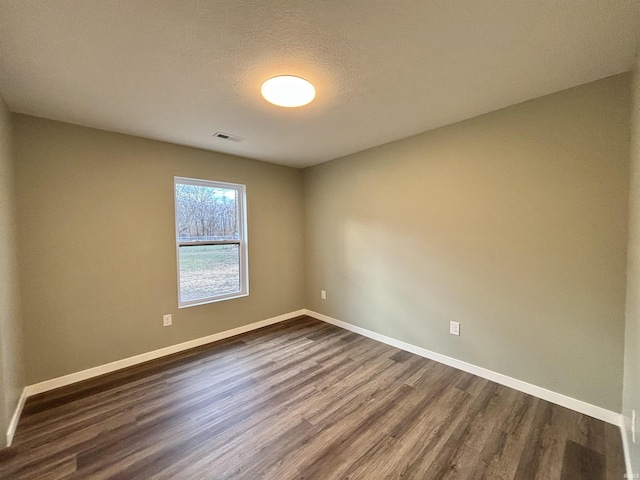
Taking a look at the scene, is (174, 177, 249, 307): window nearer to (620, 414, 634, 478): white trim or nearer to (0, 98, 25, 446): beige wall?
(0, 98, 25, 446): beige wall

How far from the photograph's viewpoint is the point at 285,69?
162 centimetres

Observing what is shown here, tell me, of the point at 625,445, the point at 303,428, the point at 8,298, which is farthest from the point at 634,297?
the point at 8,298

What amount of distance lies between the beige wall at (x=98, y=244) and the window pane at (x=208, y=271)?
0.51 ft

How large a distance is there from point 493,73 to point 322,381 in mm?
2686

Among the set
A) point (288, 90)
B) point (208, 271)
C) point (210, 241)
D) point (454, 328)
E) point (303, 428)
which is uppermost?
point (288, 90)

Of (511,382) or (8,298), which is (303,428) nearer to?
(511,382)

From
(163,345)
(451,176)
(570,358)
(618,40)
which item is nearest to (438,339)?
(570,358)

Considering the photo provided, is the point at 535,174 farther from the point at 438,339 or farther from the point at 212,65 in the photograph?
the point at 212,65

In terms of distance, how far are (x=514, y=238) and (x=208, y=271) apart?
10.7 feet

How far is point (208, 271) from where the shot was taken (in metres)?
3.28

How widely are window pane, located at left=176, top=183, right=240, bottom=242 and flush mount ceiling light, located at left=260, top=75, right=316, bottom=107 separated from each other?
1.76 meters

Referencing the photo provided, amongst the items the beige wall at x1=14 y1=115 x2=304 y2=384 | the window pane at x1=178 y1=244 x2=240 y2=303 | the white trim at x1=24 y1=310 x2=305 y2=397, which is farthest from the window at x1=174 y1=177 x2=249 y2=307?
the white trim at x1=24 y1=310 x2=305 y2=397

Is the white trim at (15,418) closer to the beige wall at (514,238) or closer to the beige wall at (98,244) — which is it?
the beige wall at (98,244)

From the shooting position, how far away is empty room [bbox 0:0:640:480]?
4.56ft
